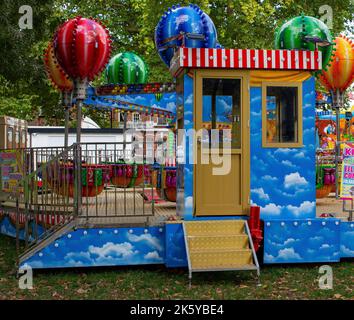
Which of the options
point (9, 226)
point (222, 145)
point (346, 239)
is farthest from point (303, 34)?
point (9, 226)

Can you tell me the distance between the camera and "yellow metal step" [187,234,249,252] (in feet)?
24.8

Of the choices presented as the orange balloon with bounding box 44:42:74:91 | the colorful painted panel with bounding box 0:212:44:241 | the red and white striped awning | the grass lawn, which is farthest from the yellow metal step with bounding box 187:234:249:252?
the orange balloon with bounding box 44:42:74:91

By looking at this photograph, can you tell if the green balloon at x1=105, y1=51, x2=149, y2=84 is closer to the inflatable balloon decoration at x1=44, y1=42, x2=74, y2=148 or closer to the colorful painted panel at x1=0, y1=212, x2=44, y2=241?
the inflatable balloon decoration at x1=44, y1=42, x2=74, y2=148

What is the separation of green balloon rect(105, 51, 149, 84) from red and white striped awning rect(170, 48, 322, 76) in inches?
199

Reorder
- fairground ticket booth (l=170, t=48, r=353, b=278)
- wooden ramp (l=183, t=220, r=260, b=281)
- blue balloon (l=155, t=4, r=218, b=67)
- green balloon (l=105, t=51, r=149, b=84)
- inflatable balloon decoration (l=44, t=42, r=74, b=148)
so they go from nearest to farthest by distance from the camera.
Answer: wooden ramp (l=183, t=220, r=260, b=281)
fairground ticket booth (l=170, t=48, r=353, b=278)
blue balloon (l=155, t=4, r=218, b=67)
inflatable balloon decoration (l=44, t=42, r=74, b=148)
green balloon (l=105, t=51, r=149, b=84)

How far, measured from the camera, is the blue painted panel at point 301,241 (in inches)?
311

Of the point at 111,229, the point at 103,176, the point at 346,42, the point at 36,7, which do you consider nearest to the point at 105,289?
the point at 111,229

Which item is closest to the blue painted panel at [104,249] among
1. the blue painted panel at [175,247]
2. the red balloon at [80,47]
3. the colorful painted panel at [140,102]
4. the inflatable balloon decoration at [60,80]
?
the blue painted panel at [175,247]

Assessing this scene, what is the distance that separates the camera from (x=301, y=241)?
795 centimetres

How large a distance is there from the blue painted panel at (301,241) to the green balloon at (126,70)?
642cm

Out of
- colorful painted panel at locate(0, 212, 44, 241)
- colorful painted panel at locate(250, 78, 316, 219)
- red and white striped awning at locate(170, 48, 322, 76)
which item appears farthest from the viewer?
colorful painted panel at locate(0, 212, 44, 241)

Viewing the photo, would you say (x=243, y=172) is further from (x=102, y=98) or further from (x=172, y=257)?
(x=102, y=98)

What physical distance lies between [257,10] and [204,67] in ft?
39.8

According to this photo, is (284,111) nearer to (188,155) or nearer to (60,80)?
(188,155)
